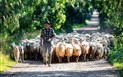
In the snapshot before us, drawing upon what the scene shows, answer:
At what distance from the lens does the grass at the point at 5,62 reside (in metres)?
19.3

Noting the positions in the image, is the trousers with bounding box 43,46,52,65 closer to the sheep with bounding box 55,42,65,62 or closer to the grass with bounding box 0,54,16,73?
the sheep with bounding box 55,42,65,62

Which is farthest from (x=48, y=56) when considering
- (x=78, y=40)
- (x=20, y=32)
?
(x=20, y=32)

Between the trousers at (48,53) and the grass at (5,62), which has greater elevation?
the trousers at (48,53)

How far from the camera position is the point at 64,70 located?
1847 centimetres

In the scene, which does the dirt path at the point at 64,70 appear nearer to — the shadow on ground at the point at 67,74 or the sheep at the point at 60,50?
the shadow on ground at the point at 67,74

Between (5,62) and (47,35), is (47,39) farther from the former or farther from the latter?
(5,62)

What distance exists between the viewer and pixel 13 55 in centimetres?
2202

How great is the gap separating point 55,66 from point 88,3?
3308 centimetres

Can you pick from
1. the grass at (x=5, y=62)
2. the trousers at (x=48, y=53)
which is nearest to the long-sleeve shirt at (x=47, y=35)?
the trousers at (x=48, y=53)

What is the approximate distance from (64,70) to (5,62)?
3424 millimetres

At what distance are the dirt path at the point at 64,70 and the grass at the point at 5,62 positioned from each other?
0.91 ft

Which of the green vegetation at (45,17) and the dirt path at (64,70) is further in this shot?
the green vegetation at (45,17)

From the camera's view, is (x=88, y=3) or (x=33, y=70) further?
(x=88, y=3)

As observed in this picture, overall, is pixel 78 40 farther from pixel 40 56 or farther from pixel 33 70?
pixel 33 70
